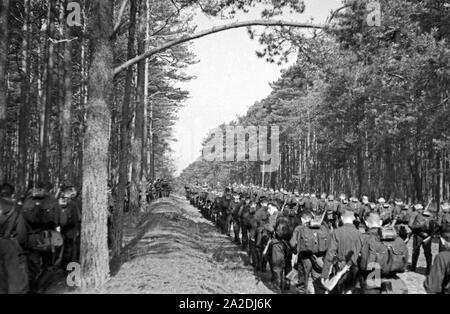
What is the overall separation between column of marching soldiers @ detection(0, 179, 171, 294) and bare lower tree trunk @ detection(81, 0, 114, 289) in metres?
0.92

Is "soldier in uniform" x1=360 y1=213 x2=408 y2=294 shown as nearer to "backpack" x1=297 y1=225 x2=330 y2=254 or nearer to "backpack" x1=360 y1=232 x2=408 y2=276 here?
"backpack" x1=360 y1=232 x2=408 y2=276

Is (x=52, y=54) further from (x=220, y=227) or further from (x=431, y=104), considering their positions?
(x=431, y=104)

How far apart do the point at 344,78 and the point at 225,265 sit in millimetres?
21063

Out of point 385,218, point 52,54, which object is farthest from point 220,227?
point 52,54

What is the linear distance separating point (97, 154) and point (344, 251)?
15.0 ft

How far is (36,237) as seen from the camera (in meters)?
8.41

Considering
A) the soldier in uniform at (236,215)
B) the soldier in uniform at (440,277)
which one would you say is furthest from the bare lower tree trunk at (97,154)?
the soldier in uniform at (236,215)

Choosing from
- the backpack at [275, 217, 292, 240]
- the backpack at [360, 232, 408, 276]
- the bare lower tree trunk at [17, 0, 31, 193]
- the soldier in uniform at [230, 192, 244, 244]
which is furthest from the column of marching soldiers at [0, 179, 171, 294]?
the bare lower tree trunk at [17, 0, 31, 193]

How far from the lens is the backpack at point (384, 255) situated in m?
6.39

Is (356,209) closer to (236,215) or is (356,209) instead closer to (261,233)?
(236,215)

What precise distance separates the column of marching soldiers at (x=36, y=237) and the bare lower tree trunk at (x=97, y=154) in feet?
3.03

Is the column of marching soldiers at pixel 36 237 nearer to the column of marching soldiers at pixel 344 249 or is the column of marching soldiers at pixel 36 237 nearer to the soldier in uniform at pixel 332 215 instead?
the column of marching soldiers at pixel 344 249

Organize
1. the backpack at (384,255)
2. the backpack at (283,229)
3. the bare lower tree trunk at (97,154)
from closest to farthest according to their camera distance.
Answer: the backpack at (384,255), the bare lower tree trunk at (97,154), the backpack at (283,229)

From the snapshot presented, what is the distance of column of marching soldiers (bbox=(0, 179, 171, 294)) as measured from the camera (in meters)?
4.87
